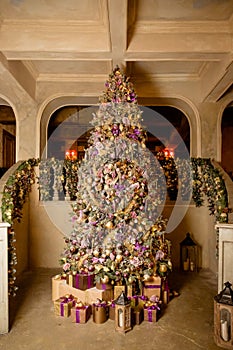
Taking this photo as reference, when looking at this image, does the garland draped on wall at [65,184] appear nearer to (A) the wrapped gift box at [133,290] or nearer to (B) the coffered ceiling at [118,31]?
(A) the wrapped gift box at [133,290]

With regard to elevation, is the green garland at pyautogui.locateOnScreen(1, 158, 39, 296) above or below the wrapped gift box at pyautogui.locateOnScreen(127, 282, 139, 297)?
above

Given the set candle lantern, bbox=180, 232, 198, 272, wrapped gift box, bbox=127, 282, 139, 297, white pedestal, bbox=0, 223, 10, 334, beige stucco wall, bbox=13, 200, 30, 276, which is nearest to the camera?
white pedestal, bbox=0, 223, 10, 334

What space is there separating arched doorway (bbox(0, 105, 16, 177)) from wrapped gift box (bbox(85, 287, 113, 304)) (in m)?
4.69

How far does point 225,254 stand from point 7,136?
6.67 m

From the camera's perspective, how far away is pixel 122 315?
10.4 ft

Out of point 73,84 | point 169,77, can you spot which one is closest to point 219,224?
point 169,77

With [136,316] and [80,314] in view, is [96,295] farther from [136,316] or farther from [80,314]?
[136,316]

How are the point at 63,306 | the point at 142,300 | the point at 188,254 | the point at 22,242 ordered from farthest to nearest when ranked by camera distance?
1. the point at 188,254
2. the point at 22,242
3. the point at 142,300
4. the point at 63,306

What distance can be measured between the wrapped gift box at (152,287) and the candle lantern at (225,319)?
946mm

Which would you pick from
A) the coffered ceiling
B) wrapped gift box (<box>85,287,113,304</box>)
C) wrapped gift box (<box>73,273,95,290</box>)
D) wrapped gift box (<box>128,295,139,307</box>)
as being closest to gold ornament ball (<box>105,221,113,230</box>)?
wrapped gift box (<box>73,273,95,290</box>)

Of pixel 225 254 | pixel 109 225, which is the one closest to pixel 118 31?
pixel 109 225

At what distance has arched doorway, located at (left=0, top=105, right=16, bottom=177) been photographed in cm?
756

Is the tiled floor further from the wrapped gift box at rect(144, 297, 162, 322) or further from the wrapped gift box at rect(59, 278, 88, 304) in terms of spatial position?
the wrapped gift box at rect(59, 278, 88, 304)

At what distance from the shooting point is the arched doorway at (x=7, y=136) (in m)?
7.56
